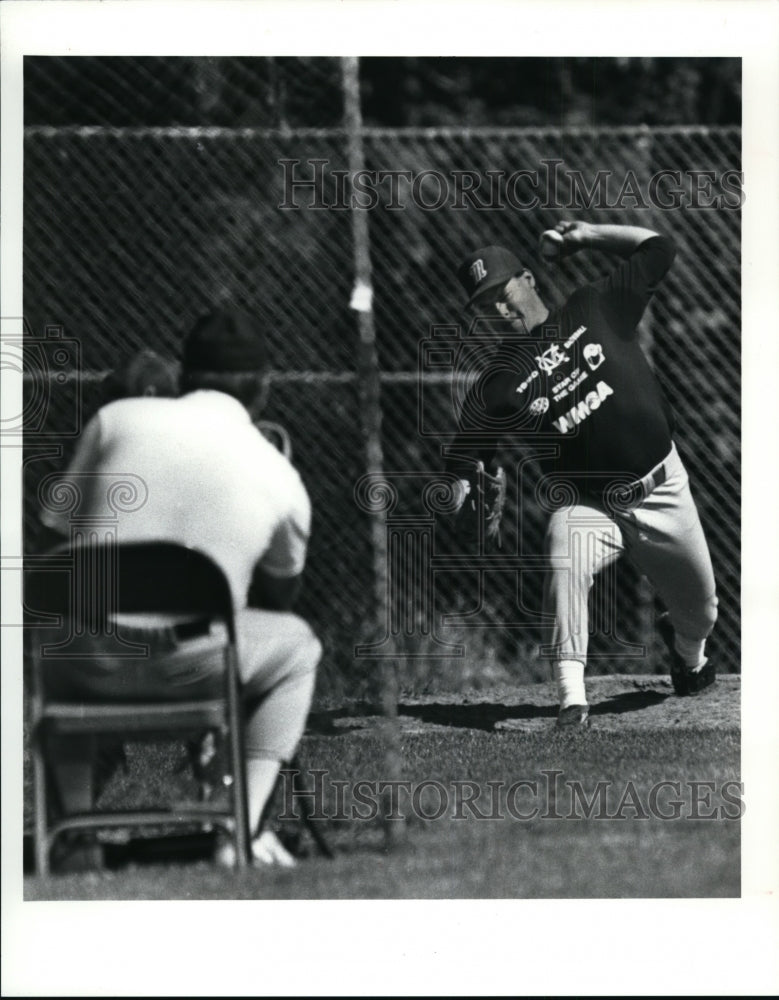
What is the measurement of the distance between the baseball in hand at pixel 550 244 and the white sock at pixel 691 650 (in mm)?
1338

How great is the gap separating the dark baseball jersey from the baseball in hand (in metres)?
0.16

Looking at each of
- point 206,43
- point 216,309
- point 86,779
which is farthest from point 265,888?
point 206,43

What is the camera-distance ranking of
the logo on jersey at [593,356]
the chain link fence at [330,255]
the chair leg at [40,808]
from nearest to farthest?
the chair leg at [40,808]
the chain link fence at [330,255]
the logo on jersey at [593,356]

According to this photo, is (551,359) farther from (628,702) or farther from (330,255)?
(628,702)

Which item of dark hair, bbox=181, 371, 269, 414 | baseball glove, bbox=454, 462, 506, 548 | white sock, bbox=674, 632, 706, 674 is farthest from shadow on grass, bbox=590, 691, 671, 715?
dark hair, bbox=181, 371, 269, 414

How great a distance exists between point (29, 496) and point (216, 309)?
33.7 inches

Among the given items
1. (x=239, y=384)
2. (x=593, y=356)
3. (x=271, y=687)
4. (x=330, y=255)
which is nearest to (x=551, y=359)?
(x=593, y=356)

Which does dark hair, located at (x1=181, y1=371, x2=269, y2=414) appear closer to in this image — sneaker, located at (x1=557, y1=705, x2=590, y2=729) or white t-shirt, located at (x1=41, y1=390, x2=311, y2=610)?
white t-shirt, located at (x1=41, y1=390, x2=311, y2=610)

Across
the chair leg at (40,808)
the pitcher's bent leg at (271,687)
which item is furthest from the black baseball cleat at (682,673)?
the chair leg at (40,808)

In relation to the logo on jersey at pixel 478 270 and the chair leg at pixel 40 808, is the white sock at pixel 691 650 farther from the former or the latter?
the chair leg at pixel 40 808

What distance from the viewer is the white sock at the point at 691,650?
6.63 m

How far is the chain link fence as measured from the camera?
6.48 m

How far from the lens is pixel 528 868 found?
6418 millimetres

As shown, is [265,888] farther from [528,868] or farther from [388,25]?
[388,25]
